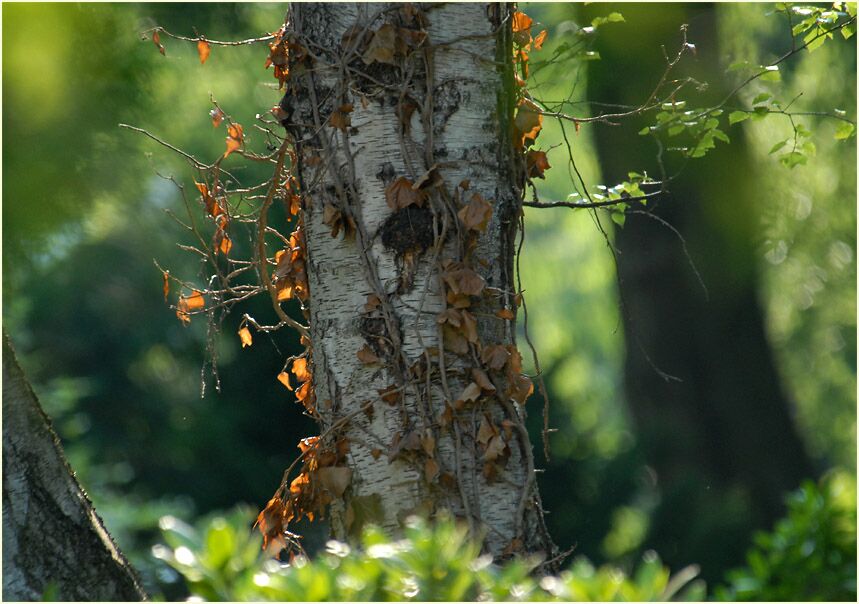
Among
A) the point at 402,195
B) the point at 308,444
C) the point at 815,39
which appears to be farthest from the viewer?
the point at 815,39

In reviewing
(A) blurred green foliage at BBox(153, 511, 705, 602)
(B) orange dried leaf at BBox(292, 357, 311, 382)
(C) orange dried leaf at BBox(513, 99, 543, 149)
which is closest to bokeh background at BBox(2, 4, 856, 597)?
(B) orange dried leaf at BBox(292, 357, 311, 382)

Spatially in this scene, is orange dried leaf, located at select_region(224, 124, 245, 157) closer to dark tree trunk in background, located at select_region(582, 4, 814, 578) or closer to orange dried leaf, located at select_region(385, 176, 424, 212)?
orange dried leaf, located at select_region(385, 176, 424, 212)

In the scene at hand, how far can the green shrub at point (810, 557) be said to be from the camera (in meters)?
2.07

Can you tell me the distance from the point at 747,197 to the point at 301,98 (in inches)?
232

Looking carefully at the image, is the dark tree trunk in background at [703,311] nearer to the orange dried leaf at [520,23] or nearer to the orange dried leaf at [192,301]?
the orange dried leaf at [520,23]

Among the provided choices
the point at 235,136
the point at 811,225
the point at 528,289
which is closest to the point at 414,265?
the point at 235,136

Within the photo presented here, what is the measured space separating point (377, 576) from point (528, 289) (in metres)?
6.23

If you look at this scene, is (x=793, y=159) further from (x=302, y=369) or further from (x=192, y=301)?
(x=192, y=301)

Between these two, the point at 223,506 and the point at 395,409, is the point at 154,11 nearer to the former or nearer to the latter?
the point at 223,506

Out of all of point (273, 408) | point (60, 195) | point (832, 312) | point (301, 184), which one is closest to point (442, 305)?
point (301, 184)

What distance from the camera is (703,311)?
7527mm

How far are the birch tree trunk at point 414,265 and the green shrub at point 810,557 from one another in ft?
1.57

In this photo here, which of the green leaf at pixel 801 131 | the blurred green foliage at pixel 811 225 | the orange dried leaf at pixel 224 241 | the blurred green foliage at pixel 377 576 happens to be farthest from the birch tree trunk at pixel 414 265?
the blurred green foliage at pixel 811 225

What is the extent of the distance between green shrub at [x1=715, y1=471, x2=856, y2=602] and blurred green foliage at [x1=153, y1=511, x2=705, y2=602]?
77 centimetres
